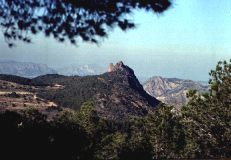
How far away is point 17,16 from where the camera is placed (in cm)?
1769

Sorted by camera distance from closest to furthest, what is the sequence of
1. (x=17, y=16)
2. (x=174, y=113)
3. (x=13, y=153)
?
(x=17, y=16) → (x=13, y=153) → (x=174, y=113)

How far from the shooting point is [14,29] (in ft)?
59.8

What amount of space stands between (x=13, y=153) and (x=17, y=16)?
879 centimetres

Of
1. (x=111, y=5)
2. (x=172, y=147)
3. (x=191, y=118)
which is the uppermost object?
(x=111, y=5)

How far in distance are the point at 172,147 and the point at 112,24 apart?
7497cm

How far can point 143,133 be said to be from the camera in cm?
9856

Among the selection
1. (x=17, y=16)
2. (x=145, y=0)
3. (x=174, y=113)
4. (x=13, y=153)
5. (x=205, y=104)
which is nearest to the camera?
(x=145, y=0)

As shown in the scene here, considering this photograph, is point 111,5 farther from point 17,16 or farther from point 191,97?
point 191,97

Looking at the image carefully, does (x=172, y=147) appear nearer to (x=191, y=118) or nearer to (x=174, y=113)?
(x=174, y=113)

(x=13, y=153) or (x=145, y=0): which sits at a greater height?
(x=145, y=0)

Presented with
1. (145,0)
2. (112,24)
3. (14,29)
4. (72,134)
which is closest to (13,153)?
(14,29)

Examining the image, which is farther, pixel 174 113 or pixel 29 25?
pixel 174 113

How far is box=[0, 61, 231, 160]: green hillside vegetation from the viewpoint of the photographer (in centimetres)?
3034

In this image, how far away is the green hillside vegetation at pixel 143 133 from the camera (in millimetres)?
30339
